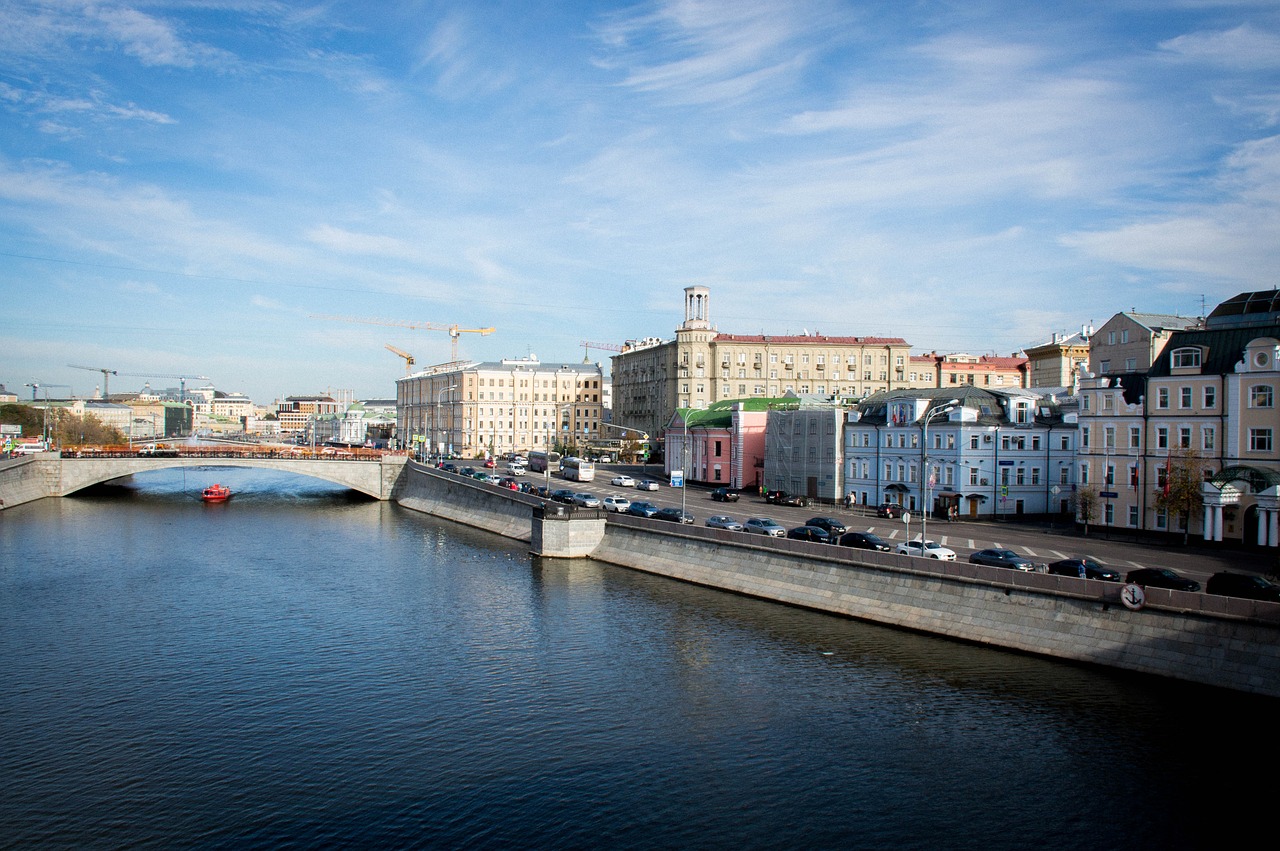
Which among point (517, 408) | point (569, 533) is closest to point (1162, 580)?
point (569, 533)

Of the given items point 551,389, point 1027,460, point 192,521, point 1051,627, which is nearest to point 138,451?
point 192,521

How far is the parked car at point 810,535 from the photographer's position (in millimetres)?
48281

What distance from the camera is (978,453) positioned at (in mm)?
63688

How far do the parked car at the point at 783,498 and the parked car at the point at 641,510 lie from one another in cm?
1142

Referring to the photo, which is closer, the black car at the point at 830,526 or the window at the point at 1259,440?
the window at the point at 1259,440

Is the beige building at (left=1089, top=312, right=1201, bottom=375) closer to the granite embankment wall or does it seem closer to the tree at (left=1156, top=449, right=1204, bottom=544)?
the tree at (left=1156, top=449, right=1204, bottom=544)

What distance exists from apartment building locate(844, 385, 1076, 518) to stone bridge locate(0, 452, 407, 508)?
191 feet

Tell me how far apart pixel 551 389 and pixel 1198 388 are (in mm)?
126383

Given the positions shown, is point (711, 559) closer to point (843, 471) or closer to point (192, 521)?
point (843, 471)

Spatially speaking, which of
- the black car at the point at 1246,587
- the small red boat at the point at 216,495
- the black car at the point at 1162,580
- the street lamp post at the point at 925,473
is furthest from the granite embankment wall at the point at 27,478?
the black car at the point at 1246,587

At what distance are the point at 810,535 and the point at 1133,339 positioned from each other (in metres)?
45.5

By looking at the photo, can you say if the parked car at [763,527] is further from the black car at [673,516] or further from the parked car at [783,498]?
the parked car at [783,498]

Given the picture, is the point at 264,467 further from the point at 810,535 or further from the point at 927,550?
the point at 927,550

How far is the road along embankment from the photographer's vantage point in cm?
2995
